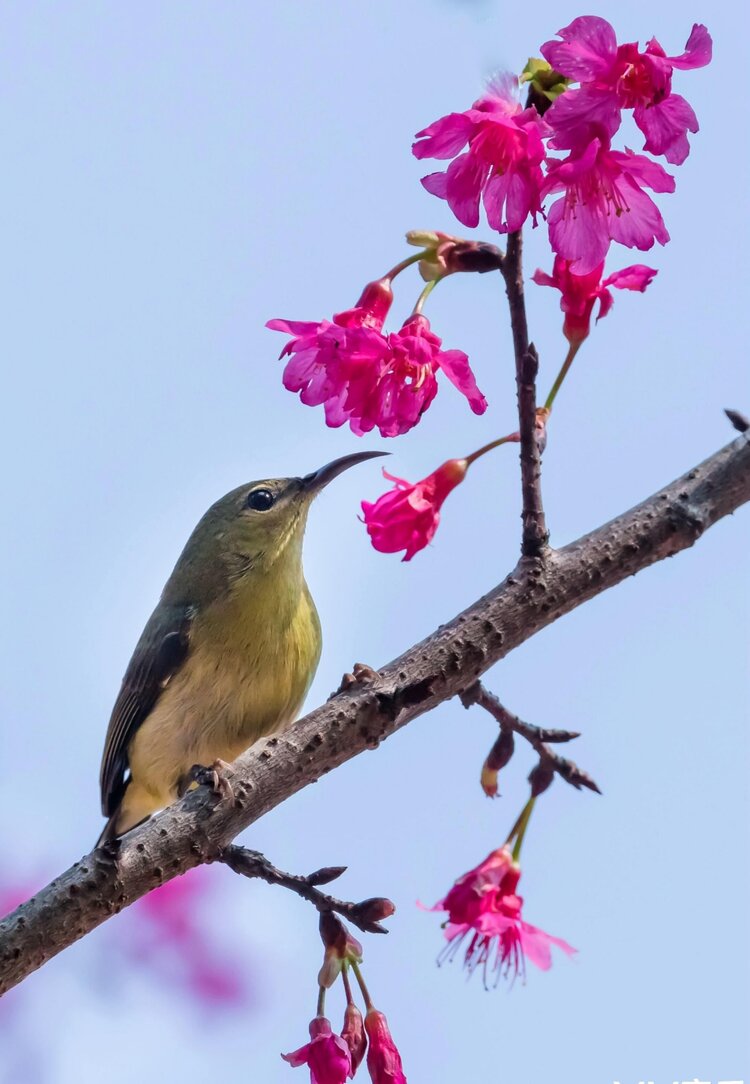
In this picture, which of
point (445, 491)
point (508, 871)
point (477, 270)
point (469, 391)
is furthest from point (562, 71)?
point (508, 871)

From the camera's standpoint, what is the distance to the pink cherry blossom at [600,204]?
229 cm

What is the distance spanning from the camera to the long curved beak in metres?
4.83

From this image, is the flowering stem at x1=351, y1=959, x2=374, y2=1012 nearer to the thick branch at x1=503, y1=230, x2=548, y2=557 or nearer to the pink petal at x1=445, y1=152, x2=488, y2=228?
the thick branch at x1=503, y1=230, x2=548, y2=557

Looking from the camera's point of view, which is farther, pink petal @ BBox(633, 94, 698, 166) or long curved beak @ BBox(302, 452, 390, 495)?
long curved beak @ BBox(302, 452, 390, 495)

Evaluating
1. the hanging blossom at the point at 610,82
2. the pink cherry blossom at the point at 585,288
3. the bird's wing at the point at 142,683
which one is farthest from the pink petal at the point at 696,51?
the bird's wing at the point at 142,683

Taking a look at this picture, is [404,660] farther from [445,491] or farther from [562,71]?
[562,71]

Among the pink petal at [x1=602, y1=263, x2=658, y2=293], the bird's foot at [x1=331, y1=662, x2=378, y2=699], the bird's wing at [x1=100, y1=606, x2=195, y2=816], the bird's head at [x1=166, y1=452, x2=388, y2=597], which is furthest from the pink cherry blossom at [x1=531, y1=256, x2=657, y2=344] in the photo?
the bird's wing at [x1=100, y1=606, x2=195, y2=816]

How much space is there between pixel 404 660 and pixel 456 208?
92cm

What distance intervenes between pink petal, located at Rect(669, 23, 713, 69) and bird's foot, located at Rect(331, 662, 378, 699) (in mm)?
1331

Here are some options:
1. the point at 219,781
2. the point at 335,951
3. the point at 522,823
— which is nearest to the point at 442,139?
the point at 219,781

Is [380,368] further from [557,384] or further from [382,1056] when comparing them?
[382,1056]

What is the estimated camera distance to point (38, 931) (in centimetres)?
254

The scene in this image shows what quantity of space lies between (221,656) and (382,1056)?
6.84 ft

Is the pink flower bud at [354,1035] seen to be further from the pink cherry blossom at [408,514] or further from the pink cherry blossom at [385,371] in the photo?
the pink cherry blossom at [385,371]
